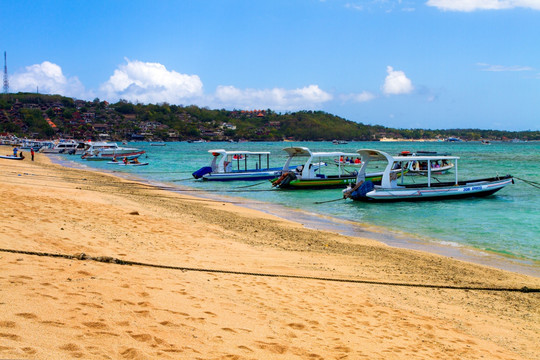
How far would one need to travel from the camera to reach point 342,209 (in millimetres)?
20219

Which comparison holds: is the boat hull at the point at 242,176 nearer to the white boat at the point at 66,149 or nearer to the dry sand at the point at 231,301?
the dry sand at the point at 231,301

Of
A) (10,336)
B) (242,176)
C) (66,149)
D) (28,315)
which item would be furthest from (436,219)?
(66,149)

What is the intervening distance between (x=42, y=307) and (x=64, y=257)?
2289 mm

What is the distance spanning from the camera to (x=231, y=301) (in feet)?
19.4

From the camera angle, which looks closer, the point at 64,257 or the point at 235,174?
the point at 64,257

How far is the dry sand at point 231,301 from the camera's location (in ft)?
14.1

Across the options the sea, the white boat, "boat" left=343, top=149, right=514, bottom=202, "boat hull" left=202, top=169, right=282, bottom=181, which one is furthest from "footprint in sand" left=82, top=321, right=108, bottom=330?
the white boat

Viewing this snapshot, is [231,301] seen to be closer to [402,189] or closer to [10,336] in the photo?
[10,336]

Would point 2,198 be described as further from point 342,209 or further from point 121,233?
point 342,209

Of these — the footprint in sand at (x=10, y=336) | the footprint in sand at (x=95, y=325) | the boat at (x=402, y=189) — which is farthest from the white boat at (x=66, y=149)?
the footprint in sand at (x=10, y=336)

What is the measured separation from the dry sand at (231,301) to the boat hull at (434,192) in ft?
38.5

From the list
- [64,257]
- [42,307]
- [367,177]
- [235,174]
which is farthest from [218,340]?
[235,174]

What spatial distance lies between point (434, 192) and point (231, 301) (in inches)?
762

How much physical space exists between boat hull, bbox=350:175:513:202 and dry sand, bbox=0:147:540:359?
38.5ft
